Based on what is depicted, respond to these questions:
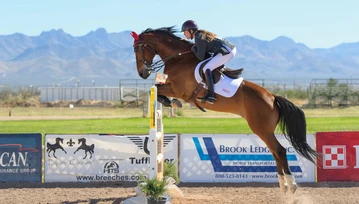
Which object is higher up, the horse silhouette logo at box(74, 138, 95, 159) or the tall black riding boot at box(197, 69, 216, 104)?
the tall black riding boot at box(197, 69, 216, 104)

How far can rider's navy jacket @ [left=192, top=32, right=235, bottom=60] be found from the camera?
9.42m

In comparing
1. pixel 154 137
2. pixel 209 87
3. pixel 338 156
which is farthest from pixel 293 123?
pixel 338 156

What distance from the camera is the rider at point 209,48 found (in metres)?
9.45

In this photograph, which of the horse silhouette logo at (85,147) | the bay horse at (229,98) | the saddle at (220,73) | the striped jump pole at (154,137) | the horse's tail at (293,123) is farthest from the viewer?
the horse silhouette logo at (85,147)

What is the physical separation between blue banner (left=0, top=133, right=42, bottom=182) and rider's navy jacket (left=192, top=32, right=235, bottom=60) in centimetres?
536

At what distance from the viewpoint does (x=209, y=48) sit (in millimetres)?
9586

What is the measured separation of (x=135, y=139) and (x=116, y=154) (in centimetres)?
55

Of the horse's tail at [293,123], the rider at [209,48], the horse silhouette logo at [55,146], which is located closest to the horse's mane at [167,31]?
the rider at [209,48]

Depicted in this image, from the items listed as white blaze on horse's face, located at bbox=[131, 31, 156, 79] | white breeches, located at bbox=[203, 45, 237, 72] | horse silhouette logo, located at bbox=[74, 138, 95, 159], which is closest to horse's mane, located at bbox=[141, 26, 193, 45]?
white blaze on horse's face, located at bbox=[131, 31, 156, 79]

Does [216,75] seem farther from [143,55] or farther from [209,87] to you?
[143,55]

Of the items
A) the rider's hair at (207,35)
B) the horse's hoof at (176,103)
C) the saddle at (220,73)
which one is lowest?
the horse's hoof at (176,103)

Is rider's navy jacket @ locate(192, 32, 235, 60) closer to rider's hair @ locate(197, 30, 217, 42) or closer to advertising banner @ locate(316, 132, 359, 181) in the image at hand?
rider's hair @ locate(197, 30, 217, 42)

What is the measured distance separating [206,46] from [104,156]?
15.9 feet

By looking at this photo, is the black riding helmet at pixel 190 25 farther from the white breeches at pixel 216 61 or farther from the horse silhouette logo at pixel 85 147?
the horse silhouette logo at pixel 85 147
